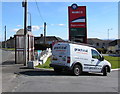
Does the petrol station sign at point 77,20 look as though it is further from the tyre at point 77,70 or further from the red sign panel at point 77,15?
the tyre at point 77,70

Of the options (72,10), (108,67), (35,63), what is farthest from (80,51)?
(72,10)

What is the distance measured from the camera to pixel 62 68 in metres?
13.0

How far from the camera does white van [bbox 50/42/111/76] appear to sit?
12875 millimetres

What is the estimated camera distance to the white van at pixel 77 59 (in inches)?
507

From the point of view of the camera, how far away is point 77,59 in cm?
1310

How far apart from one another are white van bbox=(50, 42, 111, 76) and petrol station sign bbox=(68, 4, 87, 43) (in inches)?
338

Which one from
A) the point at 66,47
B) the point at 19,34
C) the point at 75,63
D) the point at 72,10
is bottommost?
the point at 75,63

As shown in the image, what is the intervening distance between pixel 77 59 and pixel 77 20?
974cm

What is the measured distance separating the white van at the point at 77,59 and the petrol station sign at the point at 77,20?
338 inches

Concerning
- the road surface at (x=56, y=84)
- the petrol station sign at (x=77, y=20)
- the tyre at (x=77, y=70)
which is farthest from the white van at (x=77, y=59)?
the petrol station sign at (x=77, y=20)

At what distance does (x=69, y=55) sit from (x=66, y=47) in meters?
0.53

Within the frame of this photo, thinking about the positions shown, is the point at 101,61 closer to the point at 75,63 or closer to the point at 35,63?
the point at 75,63

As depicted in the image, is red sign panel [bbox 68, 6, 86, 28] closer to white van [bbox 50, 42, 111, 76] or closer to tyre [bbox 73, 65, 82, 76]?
white van [bbox 50, 42, 111, 76]

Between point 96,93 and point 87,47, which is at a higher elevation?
point 87,47
